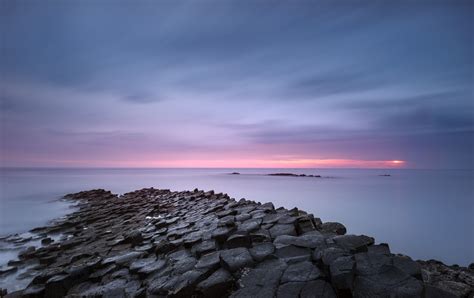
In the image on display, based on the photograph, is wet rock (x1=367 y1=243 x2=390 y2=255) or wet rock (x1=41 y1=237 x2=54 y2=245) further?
wet rock (x1=41 y1=237 x2=54 y2=245)

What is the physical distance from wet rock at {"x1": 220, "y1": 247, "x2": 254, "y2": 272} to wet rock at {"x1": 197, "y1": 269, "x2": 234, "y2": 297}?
22 cm

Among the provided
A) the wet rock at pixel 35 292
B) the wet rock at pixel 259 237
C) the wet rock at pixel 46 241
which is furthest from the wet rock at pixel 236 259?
the wet rock at pixel 46 241

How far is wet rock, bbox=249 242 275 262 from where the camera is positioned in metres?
4.73

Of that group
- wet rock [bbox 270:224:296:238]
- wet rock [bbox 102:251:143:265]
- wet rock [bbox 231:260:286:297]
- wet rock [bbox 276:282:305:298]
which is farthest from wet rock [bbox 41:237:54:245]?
wet rock [bbox 276:282:305:298]

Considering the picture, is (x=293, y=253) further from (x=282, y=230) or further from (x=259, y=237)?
(x=282, y=230)

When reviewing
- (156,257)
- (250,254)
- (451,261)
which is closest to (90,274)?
(156,257)

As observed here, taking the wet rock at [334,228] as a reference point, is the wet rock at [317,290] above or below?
below

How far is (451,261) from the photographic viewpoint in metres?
10.3

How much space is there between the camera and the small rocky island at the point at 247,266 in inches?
146

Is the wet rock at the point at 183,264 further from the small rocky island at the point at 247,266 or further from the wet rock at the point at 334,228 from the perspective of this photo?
the wet rock at the point at 334,228

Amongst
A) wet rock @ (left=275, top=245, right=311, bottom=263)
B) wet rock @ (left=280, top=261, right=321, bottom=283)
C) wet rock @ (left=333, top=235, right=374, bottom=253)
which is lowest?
wet rock @ (left=280, top=261, right=321, bottom=283)

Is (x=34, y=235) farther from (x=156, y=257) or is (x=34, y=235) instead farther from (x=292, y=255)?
(x=292, y=255)

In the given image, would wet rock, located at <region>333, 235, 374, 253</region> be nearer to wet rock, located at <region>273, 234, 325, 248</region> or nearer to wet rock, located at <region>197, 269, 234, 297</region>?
wet rock, located at <region>273, 234, 325, 248</region>

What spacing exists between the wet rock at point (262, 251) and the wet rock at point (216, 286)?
0.63 metres
